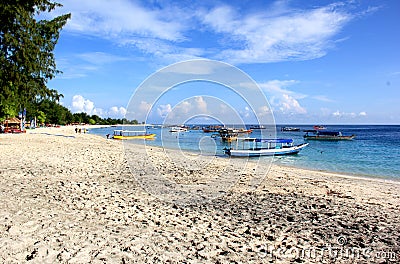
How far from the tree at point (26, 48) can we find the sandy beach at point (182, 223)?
7955 millimetres

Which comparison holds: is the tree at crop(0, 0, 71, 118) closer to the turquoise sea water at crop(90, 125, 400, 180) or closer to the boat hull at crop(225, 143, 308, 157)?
the turquoise sea water at crop(90, 125, 400, 180)

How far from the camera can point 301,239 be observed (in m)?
5.57

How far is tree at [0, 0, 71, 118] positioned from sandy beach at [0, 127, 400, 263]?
795 centimetres

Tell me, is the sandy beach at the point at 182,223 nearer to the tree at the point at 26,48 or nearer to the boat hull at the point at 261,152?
the tree at the point at 26,48

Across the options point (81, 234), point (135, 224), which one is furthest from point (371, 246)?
point (81, 234)

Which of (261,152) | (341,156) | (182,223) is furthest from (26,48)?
(341,156)

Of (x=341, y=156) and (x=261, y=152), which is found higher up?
(x=261, y=152)

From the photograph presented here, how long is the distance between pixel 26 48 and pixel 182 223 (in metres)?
14.1

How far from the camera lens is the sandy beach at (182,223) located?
185 inches

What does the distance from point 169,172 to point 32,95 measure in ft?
34.0

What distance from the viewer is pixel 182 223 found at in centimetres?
618

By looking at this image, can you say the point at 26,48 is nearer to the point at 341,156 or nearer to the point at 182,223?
the point at 182,223

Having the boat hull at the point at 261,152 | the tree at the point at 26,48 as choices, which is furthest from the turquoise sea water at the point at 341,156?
the tree at the point at 26,48

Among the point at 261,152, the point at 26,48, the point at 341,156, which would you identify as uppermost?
the point at 26,48
